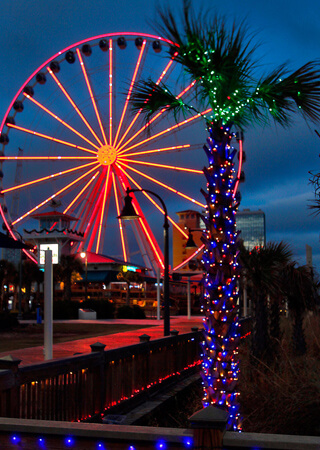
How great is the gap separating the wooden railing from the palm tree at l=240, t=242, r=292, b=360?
303 centimetres

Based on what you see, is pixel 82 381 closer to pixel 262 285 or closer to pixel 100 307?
pixel 262 285

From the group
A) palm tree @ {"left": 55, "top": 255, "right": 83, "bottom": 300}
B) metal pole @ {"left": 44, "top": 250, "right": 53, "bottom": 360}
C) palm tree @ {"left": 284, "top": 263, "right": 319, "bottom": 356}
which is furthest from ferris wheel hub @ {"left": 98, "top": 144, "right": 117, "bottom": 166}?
metal pole @ {"left": 44, "top": 250, "right": 53, "bottom": 360}

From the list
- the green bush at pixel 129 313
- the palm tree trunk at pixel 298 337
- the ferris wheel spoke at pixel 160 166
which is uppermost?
the ferris wheel spoke at pixel 160 166

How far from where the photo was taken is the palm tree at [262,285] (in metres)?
13.4

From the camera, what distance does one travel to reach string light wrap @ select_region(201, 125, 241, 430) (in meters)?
7.13

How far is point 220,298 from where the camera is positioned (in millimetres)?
7148

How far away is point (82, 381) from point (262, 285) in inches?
295

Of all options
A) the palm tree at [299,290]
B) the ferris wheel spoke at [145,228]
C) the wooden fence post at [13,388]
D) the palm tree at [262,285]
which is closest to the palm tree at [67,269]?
the ferris wheel spoke at [145,228]

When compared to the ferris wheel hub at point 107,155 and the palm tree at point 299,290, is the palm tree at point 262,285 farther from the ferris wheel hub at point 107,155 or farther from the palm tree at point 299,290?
the ferris wheel hub at point 107,155

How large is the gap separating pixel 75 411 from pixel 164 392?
3988mm

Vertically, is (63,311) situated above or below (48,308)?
below

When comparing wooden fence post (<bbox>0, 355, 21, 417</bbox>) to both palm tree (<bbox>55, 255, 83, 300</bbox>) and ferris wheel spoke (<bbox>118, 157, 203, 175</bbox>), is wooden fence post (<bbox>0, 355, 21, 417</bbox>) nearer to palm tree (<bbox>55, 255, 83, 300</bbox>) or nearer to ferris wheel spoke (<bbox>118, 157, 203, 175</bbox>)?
ferris wheel spoke (<bbox>118, 157, 203, 175</bbox>)

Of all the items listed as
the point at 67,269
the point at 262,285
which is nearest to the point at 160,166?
the point at 67,269

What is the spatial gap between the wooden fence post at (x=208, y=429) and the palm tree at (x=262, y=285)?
1025 centimetres
